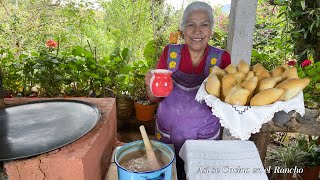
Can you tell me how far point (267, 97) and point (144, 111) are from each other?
7.92 feet

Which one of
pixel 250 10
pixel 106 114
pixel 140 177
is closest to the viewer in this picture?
pixel 140 177

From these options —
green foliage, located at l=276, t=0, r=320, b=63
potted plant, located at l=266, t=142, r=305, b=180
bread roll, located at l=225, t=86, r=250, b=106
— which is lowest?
potted plant, located at l=266, t=142, r=305, b=180

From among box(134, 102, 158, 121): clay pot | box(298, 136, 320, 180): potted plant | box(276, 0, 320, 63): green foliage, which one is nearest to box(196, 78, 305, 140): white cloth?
box(298, 136, 320, 180): potted plant

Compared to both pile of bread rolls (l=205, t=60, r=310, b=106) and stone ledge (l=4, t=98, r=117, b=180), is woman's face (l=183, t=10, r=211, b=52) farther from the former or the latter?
stone ledge (l=4, t=98, r=117, b=180)

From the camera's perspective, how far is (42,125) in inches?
46.2

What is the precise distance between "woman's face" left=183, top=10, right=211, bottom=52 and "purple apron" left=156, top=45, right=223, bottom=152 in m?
0.21

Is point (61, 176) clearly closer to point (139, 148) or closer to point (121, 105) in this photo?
point (139, 148)

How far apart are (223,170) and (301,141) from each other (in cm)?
220

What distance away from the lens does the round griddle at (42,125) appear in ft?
3.20

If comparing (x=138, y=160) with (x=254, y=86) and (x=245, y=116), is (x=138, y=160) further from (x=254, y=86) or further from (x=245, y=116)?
(x=254, y=86)

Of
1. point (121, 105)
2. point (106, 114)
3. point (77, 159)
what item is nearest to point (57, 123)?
point (106, 114)

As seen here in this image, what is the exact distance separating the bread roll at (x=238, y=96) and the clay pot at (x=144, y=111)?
2290 mm

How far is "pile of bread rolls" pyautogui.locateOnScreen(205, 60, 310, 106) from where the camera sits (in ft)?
3.69

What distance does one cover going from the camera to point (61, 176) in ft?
3.01
